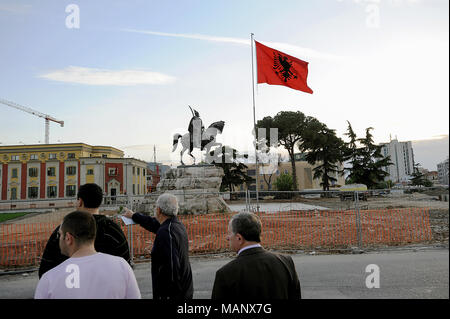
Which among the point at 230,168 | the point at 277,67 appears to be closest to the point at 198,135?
the point at 277,67

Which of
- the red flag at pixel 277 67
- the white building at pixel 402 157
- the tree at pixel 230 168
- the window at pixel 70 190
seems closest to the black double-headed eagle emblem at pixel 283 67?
the red flag at pixel 277 67

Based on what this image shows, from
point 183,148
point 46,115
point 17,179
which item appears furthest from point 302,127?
point 46,115

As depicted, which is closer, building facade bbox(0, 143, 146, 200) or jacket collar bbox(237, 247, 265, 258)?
jacket collar bbox(237, 247, 265, 258)

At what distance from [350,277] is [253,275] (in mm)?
4598

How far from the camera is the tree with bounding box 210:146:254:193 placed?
160ft

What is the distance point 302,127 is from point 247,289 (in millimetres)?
42115

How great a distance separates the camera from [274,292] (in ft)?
6.80

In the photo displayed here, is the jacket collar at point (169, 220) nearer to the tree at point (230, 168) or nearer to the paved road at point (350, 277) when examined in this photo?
the paved road at point (350, 277)

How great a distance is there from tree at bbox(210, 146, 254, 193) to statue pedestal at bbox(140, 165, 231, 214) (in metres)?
30.8

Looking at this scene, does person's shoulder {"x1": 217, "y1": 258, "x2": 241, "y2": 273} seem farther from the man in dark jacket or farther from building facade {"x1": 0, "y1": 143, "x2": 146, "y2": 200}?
building facade {"x1": 0, "y1": 143, "x2": 146, "y2": 200}

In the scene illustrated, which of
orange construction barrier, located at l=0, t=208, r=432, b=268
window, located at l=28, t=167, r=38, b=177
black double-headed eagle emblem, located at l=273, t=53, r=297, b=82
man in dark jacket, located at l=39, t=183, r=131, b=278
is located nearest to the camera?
man in dark jacket, located at l=39, t=183, r=131, b=278

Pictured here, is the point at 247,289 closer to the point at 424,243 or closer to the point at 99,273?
the point at 99,273

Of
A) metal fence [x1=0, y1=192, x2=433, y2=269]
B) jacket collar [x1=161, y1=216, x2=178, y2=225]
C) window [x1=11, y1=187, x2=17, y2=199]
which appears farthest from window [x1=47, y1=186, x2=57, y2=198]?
jacket collar [x1=161, y1=216, x2=178, y2=225]

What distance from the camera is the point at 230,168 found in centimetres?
5022
